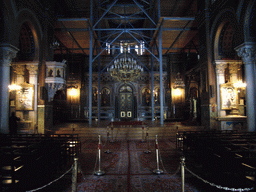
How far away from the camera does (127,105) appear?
19125 mm

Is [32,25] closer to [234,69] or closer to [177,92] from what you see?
[234,69]

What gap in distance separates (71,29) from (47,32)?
196cm

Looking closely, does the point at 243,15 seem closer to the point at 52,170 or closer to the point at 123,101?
the point at 52,170

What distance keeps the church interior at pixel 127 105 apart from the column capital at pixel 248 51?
0.16 ft

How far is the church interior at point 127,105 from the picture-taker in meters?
4.08

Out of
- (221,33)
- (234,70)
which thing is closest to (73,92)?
(221,33)

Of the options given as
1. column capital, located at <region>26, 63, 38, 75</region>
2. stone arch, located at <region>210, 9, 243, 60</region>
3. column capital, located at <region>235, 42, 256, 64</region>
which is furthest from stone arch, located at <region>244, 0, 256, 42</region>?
column capital, located at <region>26, 63, 38, 75</region>

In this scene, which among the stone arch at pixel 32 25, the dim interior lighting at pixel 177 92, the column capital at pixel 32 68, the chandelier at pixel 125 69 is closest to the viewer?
the stone arch at pixel 32 25

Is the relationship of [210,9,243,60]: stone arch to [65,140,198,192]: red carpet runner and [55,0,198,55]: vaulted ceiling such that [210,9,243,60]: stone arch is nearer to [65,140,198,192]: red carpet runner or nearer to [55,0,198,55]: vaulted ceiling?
[55,0,198,55]: vaulted ceiling

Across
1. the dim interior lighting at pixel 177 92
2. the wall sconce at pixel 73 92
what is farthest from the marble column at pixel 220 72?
the wall sconce at pixel 73 92

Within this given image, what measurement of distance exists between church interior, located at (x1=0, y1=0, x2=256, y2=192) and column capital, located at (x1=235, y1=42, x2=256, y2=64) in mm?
48

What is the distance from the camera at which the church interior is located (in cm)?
408

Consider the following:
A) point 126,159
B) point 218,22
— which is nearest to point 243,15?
point 218,22

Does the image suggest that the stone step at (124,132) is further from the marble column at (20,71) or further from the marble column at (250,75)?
the marble column at (250,75)
